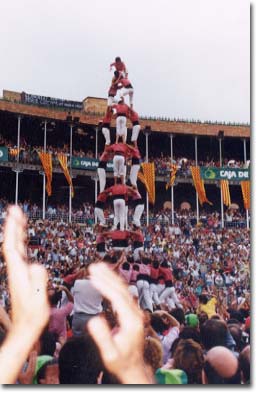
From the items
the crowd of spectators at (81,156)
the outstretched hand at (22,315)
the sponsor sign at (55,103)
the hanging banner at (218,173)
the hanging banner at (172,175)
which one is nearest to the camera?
the outstretched hand at (22,315)

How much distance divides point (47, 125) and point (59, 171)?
1.53 metres

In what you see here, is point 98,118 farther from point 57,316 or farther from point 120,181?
point 57,316

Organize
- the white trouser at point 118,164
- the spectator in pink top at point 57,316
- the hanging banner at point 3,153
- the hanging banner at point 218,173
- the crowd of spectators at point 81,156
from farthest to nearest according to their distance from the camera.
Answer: the crowd of spectators at point 81,156, the hanging banner at point 3,153, the hanging banner at point 218,173, the white trouser at point 118,164, the spectator in pink top at point 57,316

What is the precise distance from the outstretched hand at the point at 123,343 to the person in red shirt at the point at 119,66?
3.44 meters

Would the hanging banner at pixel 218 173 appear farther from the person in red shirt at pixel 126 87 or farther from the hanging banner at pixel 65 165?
the person in red shirt at pixel 126 87

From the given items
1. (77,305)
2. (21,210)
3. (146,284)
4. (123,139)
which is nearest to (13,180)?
(21,210)

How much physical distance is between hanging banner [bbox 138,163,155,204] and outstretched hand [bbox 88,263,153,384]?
10.1 m

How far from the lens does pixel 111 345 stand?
4.61m

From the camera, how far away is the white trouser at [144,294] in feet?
22.5

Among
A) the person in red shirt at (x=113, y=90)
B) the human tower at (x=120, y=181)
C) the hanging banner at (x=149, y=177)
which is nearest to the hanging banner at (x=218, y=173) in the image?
the hanging banner at (x=149, y=177)

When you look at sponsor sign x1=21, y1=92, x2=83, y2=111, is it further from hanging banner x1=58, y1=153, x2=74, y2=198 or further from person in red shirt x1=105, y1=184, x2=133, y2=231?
person in red shirt x1=105, y1=184, x2=133, y2=231

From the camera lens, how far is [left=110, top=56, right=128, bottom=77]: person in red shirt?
782 centimetres

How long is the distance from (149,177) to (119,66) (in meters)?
8.35
